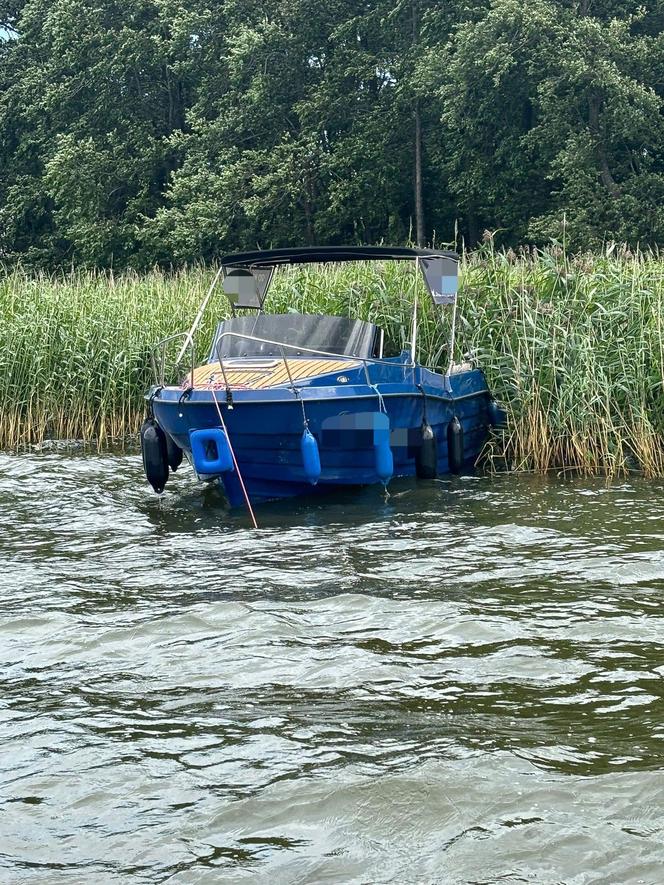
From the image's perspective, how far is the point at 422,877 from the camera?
3.57 meters

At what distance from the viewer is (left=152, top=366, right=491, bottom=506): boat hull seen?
950 cm

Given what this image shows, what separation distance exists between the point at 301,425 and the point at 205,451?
82 cm

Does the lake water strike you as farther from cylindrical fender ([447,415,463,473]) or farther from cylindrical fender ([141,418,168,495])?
cylindrical fender ([447,415,463,473])

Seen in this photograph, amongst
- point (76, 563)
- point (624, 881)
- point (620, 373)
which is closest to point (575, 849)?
point (624, 881)

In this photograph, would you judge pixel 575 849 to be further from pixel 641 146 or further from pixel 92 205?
pixel 92 205

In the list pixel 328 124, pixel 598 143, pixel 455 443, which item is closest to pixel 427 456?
pixel 455 443

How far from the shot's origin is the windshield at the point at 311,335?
10.8 m

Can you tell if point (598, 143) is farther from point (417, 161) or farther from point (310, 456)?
point (310, 456)

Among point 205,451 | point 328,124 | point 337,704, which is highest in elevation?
point 328,124

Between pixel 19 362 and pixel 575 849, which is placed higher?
pixel 19 362

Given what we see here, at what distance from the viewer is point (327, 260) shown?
452 inches

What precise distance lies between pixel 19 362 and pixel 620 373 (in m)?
7.37

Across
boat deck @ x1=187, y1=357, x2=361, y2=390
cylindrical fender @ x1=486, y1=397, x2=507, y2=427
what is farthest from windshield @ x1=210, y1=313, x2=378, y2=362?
cylindrical fender @ x1=486, y1=397, x2=507, y2=427

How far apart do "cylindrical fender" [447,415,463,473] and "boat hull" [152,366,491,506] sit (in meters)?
0.44
